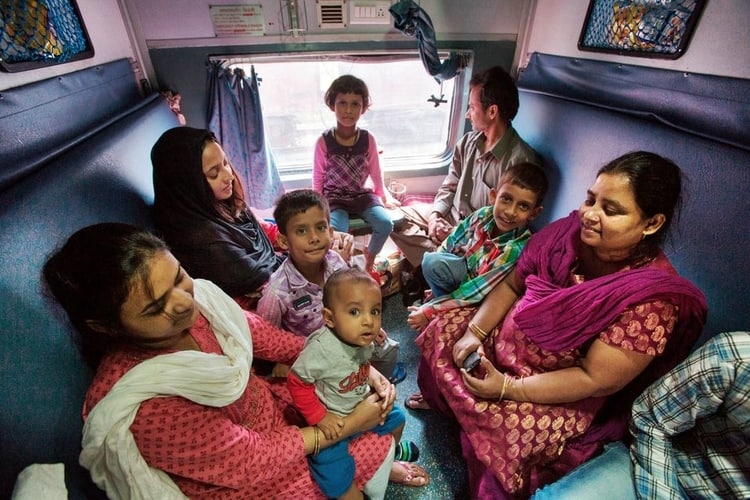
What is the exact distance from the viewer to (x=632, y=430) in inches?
50.6

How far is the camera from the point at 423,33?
268 centimetres

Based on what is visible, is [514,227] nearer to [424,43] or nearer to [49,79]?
[424,43]

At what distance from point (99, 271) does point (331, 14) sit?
2593mm

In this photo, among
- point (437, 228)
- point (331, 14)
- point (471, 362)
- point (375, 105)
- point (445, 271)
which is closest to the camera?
point (471, 362)

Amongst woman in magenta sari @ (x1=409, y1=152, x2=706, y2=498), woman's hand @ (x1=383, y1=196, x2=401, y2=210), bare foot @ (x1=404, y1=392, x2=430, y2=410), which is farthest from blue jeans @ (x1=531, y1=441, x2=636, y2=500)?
woman's hand @ (x1=383, y1=196, x2=401, y2=210)

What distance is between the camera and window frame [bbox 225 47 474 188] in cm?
283

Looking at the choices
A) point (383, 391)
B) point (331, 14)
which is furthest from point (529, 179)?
point (331, 14)

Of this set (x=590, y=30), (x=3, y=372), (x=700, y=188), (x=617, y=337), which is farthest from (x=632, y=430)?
(x=590, y=30)

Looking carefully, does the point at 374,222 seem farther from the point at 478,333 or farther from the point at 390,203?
the point at 478,333

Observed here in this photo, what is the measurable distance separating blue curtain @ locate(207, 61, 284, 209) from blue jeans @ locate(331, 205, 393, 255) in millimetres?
801

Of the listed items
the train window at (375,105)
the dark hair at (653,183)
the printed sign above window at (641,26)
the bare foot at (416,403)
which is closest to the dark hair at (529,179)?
the dark hair at (653,183)

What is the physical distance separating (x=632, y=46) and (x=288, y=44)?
2.35 m

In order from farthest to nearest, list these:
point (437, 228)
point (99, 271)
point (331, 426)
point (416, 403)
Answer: point (437, 228) < point (416, 403) < point (331, 426) < point (99, 271)

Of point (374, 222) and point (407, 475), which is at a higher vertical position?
point (374, 222)
